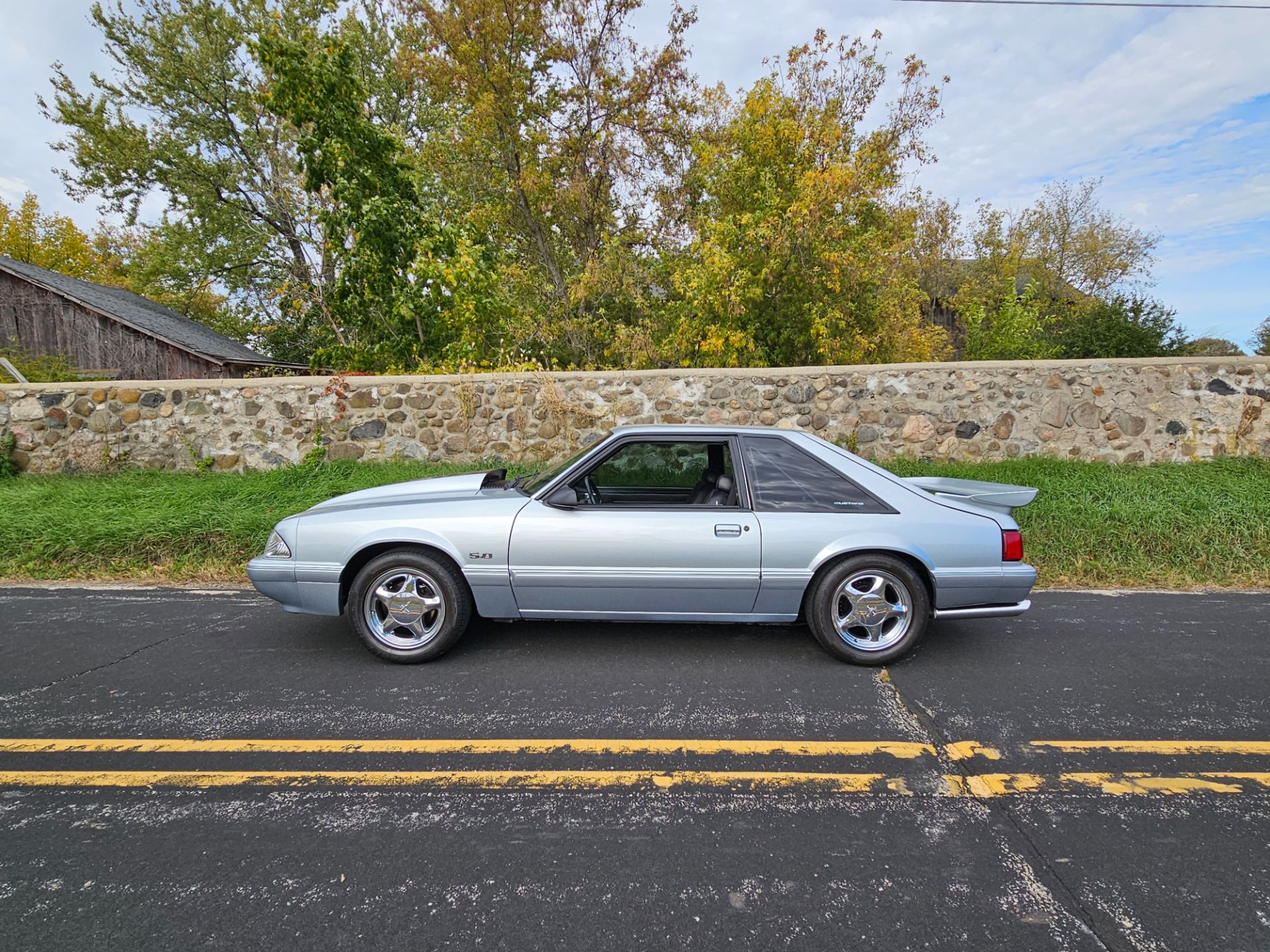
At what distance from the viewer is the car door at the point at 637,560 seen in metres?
3.73

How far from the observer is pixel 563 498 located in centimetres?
385

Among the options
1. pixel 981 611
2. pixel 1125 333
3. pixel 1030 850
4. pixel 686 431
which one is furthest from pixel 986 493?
pixel 1125 333

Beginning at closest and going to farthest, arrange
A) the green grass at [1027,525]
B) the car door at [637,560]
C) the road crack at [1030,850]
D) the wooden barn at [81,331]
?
the road crack at [1030,850]
the car door at [637,560]
the green grass at [1027,525]
the wooden barn at [81,331]

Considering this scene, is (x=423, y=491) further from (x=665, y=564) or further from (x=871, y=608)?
(x=871, y=608)

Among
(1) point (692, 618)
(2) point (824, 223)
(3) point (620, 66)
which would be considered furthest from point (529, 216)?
(1) point (692, 618)

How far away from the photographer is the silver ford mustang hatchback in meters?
3.74

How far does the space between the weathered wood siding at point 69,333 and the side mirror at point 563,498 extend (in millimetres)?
18422

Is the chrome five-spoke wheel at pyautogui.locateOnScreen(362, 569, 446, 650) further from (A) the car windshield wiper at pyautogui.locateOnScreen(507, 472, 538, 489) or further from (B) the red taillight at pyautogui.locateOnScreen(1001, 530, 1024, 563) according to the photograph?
(B) the red taillight at pyautogui.locateOnScreen(1001, 530, 1024, 563)

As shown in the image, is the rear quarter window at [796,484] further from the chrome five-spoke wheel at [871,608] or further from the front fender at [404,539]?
the front fender at [404,539]

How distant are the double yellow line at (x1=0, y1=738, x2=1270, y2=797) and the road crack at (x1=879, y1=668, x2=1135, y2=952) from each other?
0.03 m

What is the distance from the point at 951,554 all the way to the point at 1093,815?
62.3 inches

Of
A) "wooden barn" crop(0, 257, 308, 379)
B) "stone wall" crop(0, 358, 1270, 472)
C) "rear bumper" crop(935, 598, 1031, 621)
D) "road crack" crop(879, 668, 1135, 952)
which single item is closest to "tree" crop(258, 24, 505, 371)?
"stone wall" crop(0, 358, 1270, 472)

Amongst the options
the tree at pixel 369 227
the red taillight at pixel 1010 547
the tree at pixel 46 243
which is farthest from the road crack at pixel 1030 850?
the tree at pixel 46 243

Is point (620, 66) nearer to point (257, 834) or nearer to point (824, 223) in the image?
point (824, 223)
